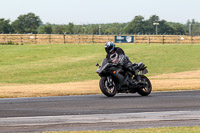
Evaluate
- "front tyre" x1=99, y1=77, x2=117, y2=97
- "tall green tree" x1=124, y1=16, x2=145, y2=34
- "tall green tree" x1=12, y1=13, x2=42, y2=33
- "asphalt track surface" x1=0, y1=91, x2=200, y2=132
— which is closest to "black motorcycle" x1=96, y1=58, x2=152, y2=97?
"front tyre" x1=99, y1=77, x2=117, y2=97

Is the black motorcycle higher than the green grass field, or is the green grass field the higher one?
the black motorcycle

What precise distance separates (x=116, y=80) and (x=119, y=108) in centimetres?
366

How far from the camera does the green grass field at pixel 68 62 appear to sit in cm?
3706

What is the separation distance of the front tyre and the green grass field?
17168 millimetres

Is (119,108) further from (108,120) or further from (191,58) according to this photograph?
(191,58)

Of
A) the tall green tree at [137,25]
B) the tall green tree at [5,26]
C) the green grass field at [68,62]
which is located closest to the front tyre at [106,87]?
the green grass field at [68,62]

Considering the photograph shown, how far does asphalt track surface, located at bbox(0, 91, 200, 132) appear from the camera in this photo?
9.34 m

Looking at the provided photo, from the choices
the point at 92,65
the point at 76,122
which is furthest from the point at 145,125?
the point at 92,65

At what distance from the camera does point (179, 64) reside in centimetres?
4709

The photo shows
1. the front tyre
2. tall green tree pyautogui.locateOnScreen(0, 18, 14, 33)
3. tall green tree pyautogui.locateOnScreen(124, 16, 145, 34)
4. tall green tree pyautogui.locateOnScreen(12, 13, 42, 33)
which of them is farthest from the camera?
tall green tree pyautogui.locateOnScreen(124, 16, 145, 34)

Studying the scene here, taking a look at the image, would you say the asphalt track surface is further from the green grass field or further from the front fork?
the green grass field

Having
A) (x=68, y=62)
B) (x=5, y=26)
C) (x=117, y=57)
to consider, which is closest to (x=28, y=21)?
(x=5, y=26)

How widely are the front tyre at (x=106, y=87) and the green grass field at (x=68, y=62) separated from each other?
17.2 m

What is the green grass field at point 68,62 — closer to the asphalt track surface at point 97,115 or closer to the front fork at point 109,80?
the front fork at point 109,80
